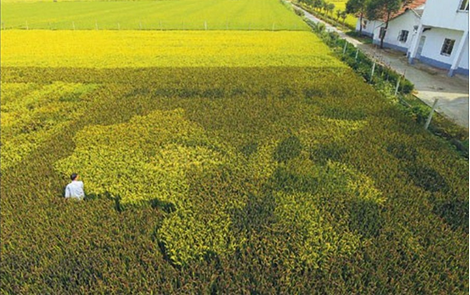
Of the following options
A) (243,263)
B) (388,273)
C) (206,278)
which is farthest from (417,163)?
(206,278)

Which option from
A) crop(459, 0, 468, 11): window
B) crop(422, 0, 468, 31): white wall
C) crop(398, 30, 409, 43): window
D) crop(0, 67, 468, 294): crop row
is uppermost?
crop(459, 0, 468, 11): window

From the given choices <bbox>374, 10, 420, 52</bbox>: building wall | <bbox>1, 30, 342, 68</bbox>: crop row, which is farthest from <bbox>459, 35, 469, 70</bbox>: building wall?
<bbox>1, 30, 342, 68</bbox>: crop row

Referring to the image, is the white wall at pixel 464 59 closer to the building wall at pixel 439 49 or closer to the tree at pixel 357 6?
the building wall at pixel 439 49

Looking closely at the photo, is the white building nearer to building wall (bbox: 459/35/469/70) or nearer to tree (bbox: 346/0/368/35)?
building wall (bbox: 459/35/469/70)

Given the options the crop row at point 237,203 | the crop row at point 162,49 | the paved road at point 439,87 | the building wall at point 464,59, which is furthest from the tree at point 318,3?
the crop row at point 237,203

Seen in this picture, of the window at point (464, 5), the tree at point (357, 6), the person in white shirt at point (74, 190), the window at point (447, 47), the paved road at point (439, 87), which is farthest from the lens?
the tree at point (357, 6)

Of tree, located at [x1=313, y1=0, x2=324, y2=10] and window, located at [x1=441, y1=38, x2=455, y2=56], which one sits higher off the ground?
tree, located at [x1=313, y1=0, x2=324, y2=10]
